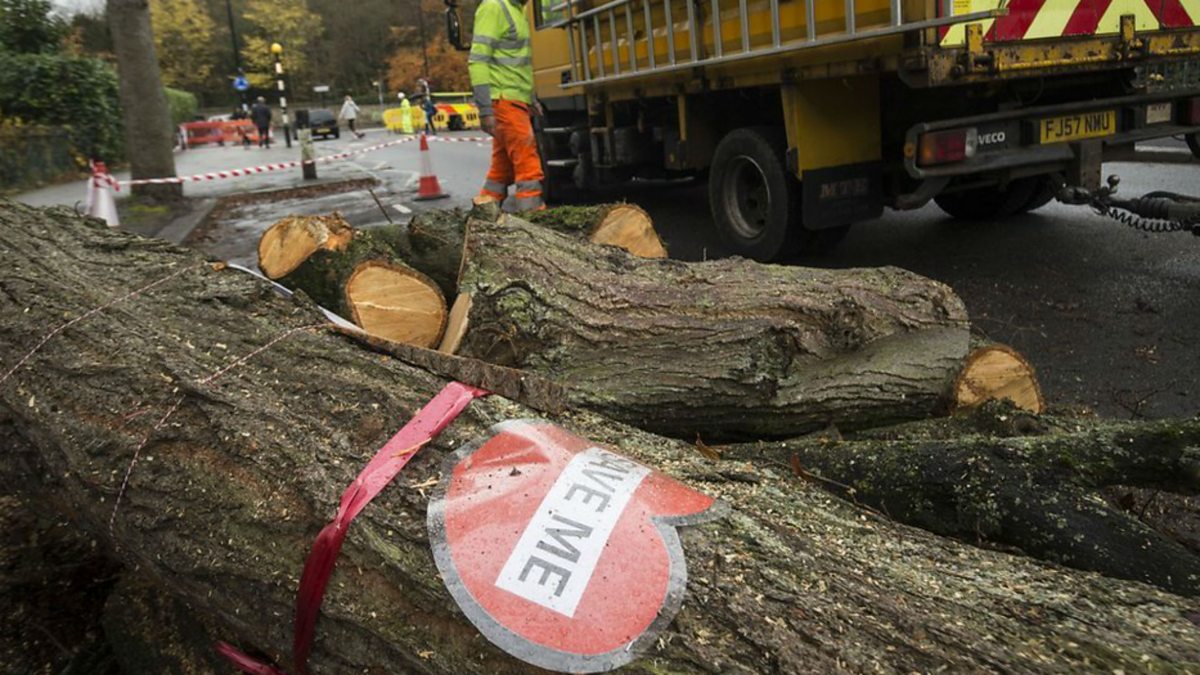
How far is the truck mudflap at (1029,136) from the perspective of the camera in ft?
15.2

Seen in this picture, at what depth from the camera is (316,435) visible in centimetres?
189

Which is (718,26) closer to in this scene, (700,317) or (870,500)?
(700,317)

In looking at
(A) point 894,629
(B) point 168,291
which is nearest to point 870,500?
(A) point 894,629

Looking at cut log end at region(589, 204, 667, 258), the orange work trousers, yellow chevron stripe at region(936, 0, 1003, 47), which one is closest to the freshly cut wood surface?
cut log end at region(589, 204, 667, 258)

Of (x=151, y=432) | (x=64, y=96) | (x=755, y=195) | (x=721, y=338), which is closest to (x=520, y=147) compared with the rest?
(x=755, y=195)

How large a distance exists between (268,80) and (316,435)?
64870 millimetres

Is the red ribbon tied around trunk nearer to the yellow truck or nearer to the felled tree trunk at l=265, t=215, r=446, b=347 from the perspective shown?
the felled tree trunk at l=265, t=215, r=446, b=347

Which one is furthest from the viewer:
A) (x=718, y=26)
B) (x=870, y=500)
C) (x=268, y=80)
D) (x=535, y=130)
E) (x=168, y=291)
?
(x=268, y=80)

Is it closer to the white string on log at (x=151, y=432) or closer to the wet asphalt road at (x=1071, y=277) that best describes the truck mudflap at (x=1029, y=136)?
the wet asphalt road at (x=1071, y=277)

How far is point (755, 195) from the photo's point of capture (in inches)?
235

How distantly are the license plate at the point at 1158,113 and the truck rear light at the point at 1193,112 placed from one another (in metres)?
0.18

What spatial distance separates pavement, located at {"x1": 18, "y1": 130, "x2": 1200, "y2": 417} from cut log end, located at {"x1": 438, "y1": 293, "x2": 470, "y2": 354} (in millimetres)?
1969

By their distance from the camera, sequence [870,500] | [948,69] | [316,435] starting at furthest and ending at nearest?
[948,69]
[870,500]
[316,435]

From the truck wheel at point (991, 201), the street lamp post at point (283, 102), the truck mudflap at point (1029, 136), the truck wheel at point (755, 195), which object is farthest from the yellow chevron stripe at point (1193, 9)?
the street lamp post at point (283, 102)
